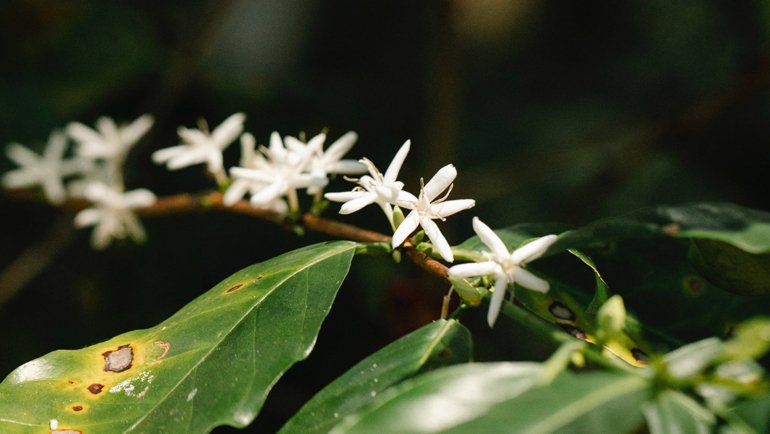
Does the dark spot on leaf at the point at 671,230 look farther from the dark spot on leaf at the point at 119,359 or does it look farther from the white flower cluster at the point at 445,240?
the dark spot on leaf at the point at 119,359

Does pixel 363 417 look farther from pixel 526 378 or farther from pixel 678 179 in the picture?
pixel 678 179

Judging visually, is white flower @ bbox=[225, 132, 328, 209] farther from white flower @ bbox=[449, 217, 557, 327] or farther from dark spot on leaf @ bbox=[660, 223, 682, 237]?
dark spot on leaf @ bbox=[660, 223, 682, 237]

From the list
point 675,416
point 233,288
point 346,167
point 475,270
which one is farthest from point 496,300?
point 346,167

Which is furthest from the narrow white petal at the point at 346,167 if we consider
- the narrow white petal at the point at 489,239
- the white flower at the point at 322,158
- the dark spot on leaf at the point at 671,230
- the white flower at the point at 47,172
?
the white flower at the point at 47,172

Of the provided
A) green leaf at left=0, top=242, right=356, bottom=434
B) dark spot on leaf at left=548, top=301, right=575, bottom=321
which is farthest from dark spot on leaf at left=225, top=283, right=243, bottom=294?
dark spot on leaf at left=548, top=301, right=575, bottom=321

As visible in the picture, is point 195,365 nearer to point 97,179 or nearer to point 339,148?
point 339,148

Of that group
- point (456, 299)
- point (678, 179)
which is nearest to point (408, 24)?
point (678, 179)
